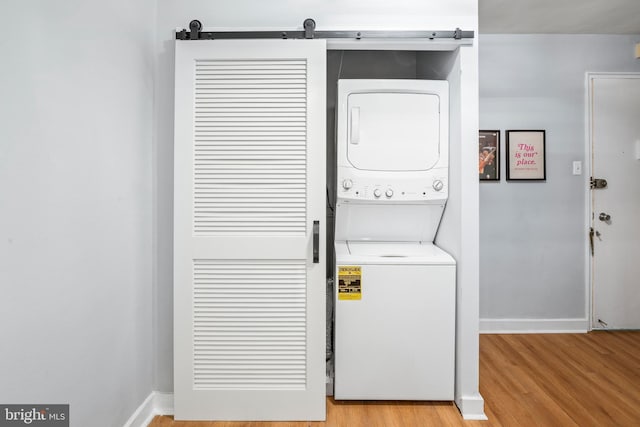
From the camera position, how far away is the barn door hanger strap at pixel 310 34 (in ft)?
5.85

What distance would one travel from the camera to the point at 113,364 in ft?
5.02

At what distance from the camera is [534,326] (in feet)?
9.66

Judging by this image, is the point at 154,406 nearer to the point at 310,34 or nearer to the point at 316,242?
the point at 316,242

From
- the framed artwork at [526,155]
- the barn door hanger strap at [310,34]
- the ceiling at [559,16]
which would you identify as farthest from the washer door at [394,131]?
the framed artwork at [526,155]

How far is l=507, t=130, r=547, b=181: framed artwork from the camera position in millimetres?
2900

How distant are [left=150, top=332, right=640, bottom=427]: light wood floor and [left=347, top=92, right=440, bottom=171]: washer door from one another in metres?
1.38

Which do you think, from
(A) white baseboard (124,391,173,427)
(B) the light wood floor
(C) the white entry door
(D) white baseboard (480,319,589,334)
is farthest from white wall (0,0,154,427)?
(C) the white entry door

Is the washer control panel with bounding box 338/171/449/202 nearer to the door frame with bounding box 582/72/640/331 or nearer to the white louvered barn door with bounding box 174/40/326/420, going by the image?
the white louvered barn door with bounding box 174/40/326/420

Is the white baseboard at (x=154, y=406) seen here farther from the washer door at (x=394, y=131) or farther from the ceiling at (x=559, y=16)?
the ceiling at (x=559, y=16)

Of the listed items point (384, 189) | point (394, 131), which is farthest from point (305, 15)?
point (384, 189)

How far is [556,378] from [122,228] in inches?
108

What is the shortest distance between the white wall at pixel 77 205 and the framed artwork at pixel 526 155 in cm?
275

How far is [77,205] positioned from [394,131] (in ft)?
5.32

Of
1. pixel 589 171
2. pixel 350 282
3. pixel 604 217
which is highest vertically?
pixel 589 171
